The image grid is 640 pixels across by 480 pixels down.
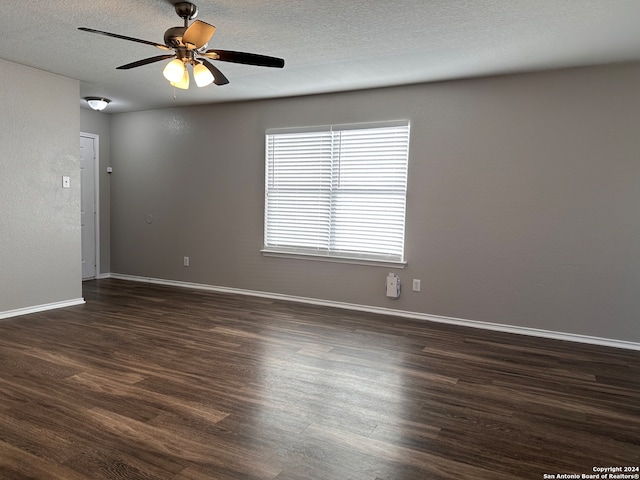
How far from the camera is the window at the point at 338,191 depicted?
4.77m

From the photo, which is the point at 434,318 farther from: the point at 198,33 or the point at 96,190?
the point at 96,190

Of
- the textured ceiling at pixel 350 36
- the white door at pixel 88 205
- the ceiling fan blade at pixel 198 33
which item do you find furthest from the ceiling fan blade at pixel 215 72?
the white door at pixel 88 205

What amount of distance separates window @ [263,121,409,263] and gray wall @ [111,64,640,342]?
0.46 ft

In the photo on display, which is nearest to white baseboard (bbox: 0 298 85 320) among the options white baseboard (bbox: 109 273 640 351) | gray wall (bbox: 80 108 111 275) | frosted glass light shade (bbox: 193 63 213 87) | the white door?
white baseboard (bbox: 109 273 640 351)

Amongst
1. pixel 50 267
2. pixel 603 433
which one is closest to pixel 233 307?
pixel 50 267

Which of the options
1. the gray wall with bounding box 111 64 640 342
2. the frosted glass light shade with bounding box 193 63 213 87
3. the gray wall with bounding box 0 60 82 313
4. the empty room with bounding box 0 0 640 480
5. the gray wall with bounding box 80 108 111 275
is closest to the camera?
the empty room with bounding box 0 0 640 480

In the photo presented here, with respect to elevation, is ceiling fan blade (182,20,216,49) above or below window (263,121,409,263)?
above

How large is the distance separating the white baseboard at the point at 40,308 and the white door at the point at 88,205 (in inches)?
65.3

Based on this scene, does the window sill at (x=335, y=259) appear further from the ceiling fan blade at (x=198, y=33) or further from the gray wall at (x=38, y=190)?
the ceiling fan blade at (x=198, y=33)

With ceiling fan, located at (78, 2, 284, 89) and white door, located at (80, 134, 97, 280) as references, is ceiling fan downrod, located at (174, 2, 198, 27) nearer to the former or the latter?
ceiling fan, located at (78, 2, 284, 89)

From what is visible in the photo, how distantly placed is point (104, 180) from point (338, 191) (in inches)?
151

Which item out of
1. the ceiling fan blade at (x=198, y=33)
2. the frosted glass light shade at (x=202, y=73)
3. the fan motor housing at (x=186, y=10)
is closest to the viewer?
the ceiling fan blade at (x=198, y=33)

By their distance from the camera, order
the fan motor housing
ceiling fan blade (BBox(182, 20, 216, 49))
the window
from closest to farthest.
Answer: ceiling fan blade (BBox(182, 20, 216, 49)) < the fan motor housing < the window

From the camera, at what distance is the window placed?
4773mm
